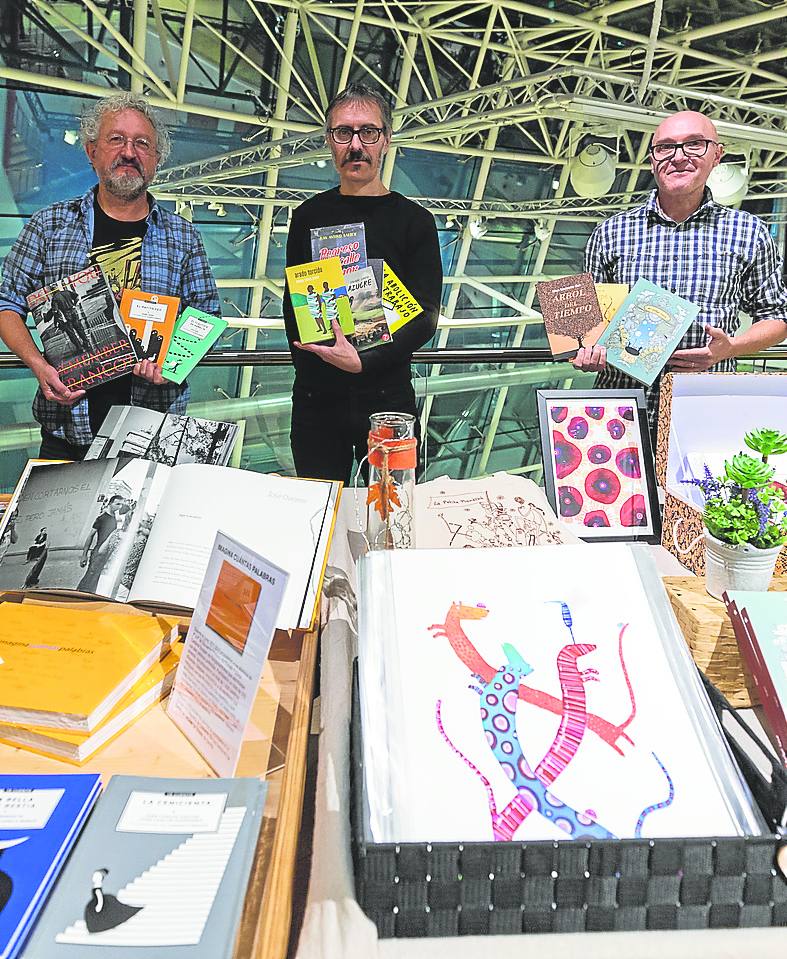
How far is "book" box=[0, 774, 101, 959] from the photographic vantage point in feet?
2.02

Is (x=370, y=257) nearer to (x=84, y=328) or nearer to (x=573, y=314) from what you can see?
(x=573, y=314)

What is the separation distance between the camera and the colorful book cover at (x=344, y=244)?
2.06m

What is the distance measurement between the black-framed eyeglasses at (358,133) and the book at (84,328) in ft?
2.50

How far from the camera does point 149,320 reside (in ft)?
6.50

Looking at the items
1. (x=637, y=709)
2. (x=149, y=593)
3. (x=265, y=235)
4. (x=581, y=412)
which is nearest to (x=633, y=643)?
(x=637, y=709)

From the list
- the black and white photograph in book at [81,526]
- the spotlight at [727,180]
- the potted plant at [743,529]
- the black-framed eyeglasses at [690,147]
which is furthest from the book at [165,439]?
the spotlight at [727,180]

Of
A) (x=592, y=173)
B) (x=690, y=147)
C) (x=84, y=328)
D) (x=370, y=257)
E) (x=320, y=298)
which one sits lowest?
(x=84, y=328)

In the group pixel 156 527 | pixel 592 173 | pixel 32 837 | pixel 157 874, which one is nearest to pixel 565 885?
pixel 157 874

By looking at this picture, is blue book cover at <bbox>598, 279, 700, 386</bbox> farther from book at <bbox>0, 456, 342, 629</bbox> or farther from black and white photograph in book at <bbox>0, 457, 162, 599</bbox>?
black and white photograph in book at <bbox>0, 457, 162, 599</bbox>

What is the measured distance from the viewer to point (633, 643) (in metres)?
0.85

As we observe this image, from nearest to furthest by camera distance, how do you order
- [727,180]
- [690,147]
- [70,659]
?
1. [70,659]
2. [690,147]
3. [727,180]

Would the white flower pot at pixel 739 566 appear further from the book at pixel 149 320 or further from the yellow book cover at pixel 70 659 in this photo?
the book at pixel 149 320

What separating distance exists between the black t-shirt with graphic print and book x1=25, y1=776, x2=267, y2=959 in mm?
1535

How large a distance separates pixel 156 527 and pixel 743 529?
2.95 feet
